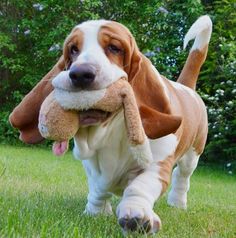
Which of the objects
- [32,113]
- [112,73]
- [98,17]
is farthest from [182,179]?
[98,17]

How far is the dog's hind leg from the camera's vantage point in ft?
13.4

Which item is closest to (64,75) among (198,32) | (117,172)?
(117,172)

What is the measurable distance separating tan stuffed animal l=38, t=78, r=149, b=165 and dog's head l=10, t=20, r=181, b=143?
0.18 feet

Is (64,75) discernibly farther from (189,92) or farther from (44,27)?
(44,27)

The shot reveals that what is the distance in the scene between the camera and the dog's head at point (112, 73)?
261cm

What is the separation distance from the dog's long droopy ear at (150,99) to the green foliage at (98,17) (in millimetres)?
7535

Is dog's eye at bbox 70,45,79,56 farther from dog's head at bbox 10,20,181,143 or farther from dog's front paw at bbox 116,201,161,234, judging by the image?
dog's front paw at bbox 116,201,161,234

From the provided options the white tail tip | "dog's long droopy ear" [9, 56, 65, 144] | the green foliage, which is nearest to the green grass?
"dog's long droopy ear" [9, 56, 65, 144]

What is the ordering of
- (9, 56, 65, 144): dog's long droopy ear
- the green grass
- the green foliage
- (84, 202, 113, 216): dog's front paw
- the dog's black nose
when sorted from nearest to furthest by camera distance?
the green grass → the dog's black nose → (9, 56, 65, 144): dog's long droopy ear → (84, 202, 113, 216): dog's front paw → the green foliage

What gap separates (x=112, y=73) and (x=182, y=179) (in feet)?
5.93

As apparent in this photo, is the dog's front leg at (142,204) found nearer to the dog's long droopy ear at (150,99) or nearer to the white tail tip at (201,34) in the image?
the dog's long droopy ear at (150,99)

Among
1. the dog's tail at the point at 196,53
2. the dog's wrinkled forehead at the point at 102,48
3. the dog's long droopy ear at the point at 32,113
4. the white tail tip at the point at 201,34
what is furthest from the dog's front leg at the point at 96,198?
the white tail tip at the point at 201,34

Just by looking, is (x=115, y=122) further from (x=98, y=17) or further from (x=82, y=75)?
(x=98, y=17)

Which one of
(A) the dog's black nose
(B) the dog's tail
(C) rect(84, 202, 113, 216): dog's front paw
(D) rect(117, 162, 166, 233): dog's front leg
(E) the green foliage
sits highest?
(A) the dog's black nose
